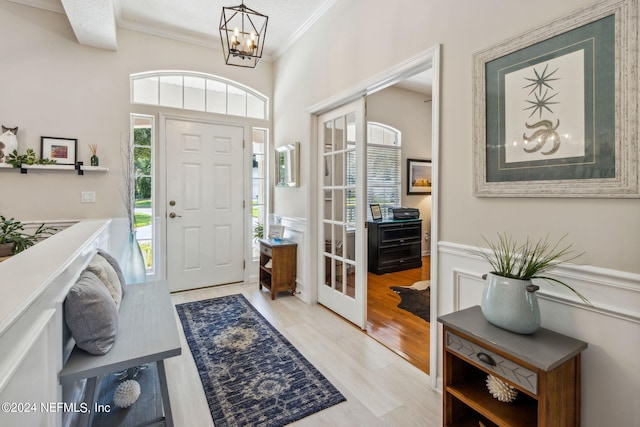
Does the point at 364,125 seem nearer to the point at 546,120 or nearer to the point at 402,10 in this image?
the point at 402,10

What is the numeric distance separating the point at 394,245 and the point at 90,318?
4063mm

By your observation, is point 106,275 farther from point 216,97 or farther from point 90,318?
point 216,97

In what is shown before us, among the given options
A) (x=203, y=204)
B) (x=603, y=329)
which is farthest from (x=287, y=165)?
(x=603, y=329)

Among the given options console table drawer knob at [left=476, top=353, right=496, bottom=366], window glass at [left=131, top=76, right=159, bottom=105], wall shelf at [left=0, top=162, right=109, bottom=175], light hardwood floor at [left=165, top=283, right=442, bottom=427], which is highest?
window glass at [left=131, top=76, right=159, bottom=105]

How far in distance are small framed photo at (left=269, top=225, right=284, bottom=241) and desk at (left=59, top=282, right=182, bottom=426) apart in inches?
73.3

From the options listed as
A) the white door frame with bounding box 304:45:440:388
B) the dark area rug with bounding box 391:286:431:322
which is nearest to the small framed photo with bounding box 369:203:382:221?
the dark area rug with bounding box 391:286:431:322

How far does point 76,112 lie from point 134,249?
157 cm

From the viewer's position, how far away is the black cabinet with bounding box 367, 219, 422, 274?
471 centimetres

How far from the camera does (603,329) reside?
1.27 m

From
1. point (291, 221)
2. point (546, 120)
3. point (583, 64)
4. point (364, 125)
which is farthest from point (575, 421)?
point (291, 221)

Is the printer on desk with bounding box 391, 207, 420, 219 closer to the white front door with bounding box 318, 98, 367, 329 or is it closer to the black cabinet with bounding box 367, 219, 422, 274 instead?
the black cabinet with bounding box 367, 219, 422, 274

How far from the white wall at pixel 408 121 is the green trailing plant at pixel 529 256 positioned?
155 inches

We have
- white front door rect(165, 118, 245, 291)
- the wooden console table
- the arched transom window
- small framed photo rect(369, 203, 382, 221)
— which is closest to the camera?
the wooden console table

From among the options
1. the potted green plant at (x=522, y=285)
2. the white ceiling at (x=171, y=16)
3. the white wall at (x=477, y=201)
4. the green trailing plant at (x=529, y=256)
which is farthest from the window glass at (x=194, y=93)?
the potted green plant at (x=522, y=285)
